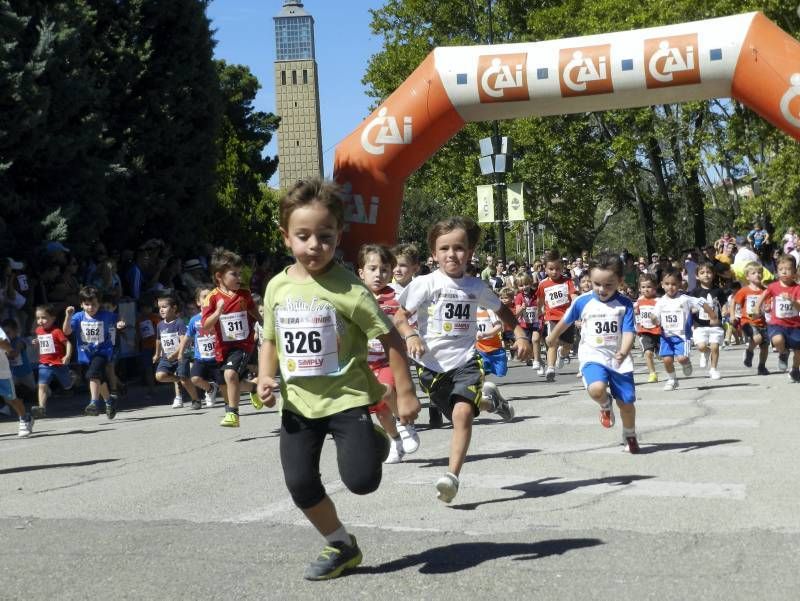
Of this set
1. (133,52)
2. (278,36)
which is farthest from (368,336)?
(278,36)

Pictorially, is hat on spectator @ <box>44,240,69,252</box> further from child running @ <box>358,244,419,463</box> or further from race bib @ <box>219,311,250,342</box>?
child running @ <box>358,244,419,463</box>

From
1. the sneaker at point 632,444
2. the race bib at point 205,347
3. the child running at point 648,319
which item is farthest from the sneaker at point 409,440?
the child running at point 648,319

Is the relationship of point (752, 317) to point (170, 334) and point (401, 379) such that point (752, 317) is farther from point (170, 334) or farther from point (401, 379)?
point (401, 379)

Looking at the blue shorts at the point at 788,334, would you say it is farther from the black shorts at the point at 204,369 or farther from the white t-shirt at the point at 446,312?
the white t-shirt at the point at 446,312

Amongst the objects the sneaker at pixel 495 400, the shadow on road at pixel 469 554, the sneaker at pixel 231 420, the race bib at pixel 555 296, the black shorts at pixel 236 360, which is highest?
the race bib at pixel 555 296

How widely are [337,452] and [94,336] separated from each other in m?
10.1

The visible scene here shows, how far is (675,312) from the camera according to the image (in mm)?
15203

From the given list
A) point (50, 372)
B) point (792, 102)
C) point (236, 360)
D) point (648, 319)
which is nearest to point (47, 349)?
point (50, 372)

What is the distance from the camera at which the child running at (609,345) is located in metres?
8.92

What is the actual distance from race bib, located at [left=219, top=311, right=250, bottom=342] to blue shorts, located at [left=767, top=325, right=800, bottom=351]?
22.0 feet

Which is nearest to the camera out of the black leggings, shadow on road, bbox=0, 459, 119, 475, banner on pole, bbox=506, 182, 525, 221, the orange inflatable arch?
the black leggings

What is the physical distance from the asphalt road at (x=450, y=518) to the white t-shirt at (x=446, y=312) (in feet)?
2.56

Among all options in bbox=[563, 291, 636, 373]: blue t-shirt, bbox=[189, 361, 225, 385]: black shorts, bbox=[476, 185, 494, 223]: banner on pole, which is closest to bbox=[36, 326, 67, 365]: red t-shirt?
bbox=[189, 361, 225, 385]: black shorts

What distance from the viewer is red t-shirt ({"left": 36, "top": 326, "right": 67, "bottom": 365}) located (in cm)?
1477
